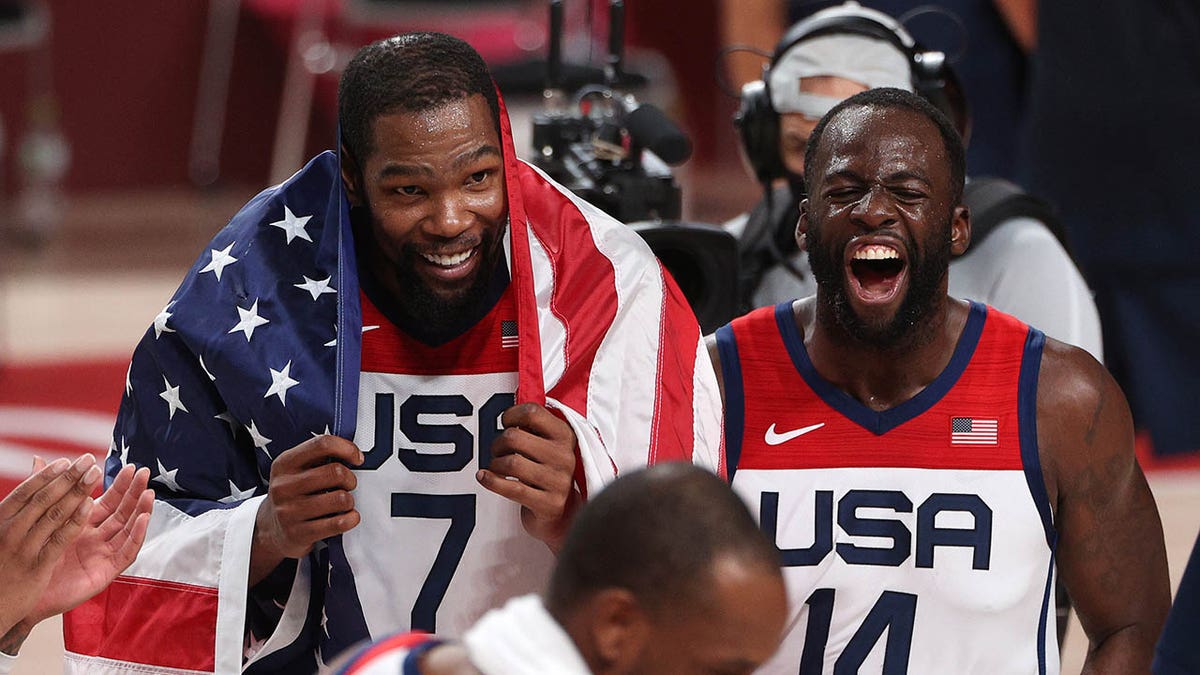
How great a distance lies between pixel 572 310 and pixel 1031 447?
678 millimetres

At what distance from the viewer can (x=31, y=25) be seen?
8078 mm

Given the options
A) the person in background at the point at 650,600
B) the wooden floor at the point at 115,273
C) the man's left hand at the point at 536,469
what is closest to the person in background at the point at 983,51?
the wooden floor at the point at 115,273

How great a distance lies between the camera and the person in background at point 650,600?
1.60 m

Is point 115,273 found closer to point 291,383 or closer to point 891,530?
point 291,383

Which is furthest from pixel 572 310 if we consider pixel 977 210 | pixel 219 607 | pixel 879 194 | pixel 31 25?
pixel 31 25

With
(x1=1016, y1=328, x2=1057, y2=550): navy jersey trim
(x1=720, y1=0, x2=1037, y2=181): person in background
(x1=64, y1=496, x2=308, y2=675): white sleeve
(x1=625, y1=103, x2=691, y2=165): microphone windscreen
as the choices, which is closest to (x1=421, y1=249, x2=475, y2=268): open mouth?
(x1=64, y1=496, x2=308, y2=675): white sleeve

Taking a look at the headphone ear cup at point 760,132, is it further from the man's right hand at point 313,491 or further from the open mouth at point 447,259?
the man's right hand at point 313,491

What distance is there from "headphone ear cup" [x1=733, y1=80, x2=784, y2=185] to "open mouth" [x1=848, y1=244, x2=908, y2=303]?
0.78 m

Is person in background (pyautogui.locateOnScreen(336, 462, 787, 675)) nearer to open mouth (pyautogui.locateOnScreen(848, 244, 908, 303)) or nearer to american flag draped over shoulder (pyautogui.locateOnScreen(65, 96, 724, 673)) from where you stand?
american flag draped over shoulder (pyautogui.locateOnScreen(65, 96, 724, 673))

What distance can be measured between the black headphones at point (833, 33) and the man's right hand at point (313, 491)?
127 cm

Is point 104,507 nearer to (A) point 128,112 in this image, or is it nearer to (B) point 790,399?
(B) point 790,399

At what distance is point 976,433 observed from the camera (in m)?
2.58

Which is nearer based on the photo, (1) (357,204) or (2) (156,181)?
(1) (357,204)

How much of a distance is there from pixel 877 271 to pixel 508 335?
0.54 metres
